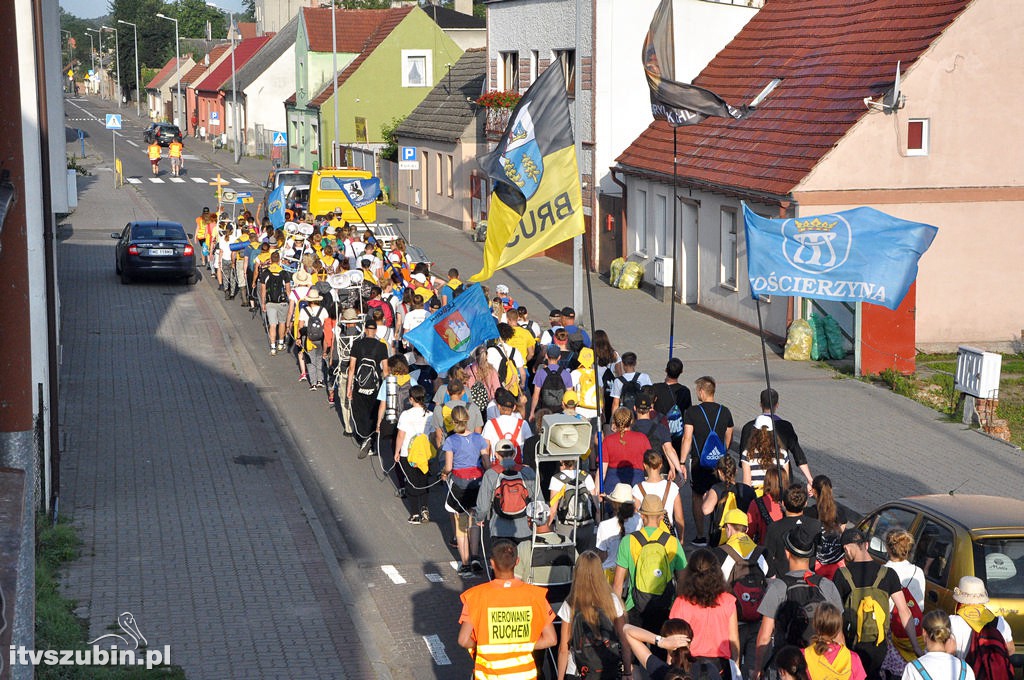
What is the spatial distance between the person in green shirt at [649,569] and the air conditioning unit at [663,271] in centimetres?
1802

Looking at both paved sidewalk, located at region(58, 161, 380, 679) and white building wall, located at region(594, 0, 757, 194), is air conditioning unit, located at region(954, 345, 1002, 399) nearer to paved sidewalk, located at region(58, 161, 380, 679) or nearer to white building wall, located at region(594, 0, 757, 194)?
paved sidewalk, located at region(58, 161, 380, 679)

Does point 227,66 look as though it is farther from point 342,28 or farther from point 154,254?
point 154,254

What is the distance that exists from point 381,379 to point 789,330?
28.1 ft

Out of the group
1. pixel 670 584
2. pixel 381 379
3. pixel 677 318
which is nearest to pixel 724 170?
pixel 677 318

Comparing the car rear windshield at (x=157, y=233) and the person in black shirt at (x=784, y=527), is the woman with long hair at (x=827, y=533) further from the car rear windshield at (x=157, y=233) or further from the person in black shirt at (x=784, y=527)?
the car rear windshield at (x=157, y=233)

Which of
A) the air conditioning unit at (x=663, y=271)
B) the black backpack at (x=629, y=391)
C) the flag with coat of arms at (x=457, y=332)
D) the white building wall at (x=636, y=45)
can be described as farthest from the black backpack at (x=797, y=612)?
the white building wall at (x=636, y=45)

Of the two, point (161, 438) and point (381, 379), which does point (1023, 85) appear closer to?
point (381, 379)

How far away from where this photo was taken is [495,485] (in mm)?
9852

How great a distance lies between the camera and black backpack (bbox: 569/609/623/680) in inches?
290

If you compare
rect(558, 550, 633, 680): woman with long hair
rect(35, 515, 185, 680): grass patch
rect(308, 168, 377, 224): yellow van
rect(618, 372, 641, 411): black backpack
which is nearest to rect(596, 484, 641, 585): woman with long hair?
rect(558, 550, 633, 680): woman with long hair

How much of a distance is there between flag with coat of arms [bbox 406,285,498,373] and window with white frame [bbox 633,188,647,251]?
1446cm

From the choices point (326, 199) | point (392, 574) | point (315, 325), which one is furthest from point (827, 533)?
point (326, 199)

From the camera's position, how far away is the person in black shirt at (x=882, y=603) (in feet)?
24.7

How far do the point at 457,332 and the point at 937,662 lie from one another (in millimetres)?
8082
